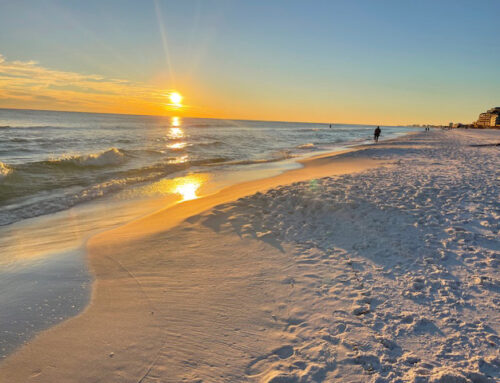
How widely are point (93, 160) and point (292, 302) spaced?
62.6 ft

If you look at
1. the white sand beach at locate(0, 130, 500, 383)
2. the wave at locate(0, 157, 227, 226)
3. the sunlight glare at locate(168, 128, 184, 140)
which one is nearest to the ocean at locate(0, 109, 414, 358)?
the wave at locate(0, 157, 227, 226)

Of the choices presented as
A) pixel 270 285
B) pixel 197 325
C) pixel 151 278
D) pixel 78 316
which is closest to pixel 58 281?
pixel 78 316

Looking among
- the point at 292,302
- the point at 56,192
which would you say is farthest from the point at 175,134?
the point at 292,302

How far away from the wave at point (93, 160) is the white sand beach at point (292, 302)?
43.9ft

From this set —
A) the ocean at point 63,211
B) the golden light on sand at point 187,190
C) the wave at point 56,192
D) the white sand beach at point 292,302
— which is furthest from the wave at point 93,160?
the white sand beach at point 292,302

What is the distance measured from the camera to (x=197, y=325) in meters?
3.49

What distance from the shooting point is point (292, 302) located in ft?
12.8

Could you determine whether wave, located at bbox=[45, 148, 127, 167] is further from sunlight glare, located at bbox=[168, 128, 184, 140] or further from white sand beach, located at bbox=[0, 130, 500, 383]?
sunlight glare, located at bbox=[168, 128, 184, 140]

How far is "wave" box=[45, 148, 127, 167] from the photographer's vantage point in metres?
17.1

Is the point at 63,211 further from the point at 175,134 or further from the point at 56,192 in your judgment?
the point at 175,134

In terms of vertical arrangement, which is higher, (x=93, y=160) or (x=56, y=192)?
(x=93, y=160)

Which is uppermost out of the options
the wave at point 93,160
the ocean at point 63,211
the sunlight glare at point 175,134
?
the sunlight glare at point 175,134

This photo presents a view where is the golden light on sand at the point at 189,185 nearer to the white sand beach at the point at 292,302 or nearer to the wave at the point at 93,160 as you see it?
the white sand beach at the point at 292,302

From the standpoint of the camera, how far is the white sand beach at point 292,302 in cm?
283
